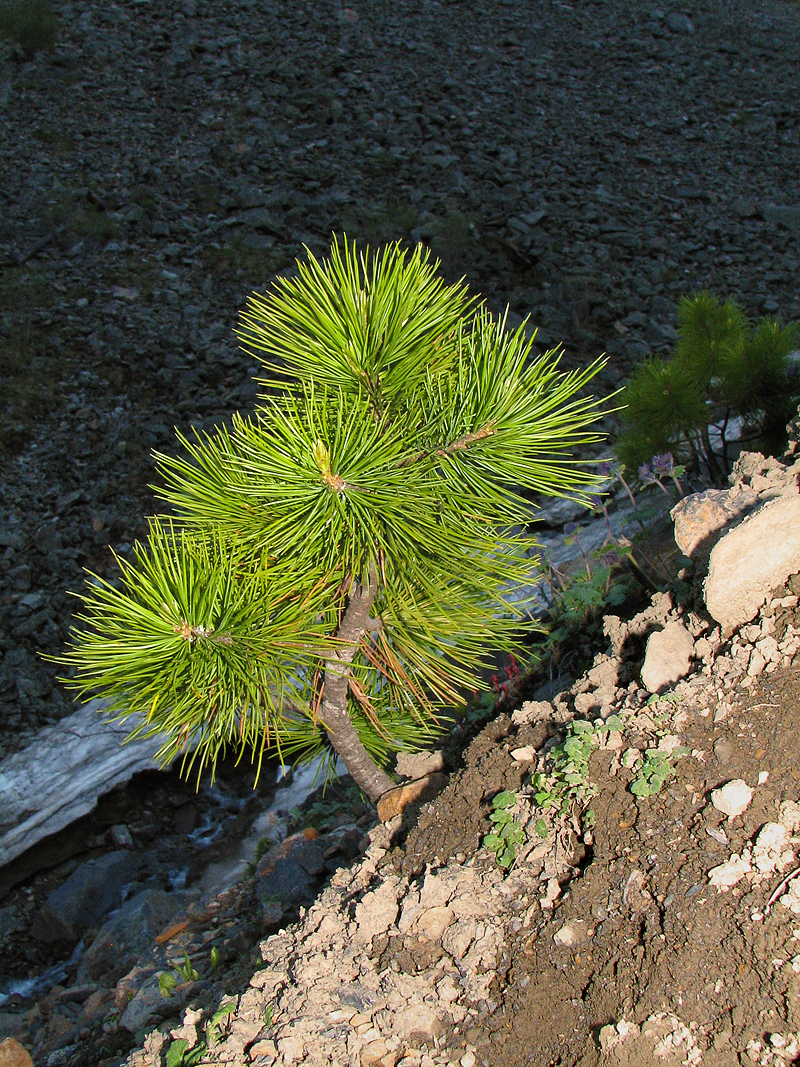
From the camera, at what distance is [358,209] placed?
31.4 feet

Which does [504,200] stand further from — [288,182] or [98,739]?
[98,739]

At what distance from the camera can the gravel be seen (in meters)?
6.90

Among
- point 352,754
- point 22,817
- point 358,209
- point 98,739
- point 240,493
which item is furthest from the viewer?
point 358,209

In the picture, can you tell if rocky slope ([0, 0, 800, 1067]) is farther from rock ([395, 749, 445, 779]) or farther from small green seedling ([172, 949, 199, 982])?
rock ([395, 749, 445, 779])

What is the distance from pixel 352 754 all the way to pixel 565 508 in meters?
3.62

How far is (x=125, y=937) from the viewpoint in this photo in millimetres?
3186

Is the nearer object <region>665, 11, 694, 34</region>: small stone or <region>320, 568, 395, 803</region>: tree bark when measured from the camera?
<region>320, 568, 395, 803</region>: tree bark

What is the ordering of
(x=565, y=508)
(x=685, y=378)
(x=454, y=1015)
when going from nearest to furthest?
1. (x=454, y=1015)
2. (x=685, y=378)
3. (x=565, y=508)

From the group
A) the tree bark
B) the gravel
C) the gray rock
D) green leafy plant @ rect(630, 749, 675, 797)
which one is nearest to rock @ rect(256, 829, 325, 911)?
the tree bark

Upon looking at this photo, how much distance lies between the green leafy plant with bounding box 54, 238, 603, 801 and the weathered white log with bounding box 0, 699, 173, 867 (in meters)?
2.36

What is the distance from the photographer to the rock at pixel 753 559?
1.85 meters

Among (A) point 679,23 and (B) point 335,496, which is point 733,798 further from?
(A) point 679,23

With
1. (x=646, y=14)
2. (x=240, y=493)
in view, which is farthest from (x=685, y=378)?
(x=646, y=14)

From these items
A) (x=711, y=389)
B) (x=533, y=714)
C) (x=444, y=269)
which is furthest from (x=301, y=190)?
(x=533, y=714)
